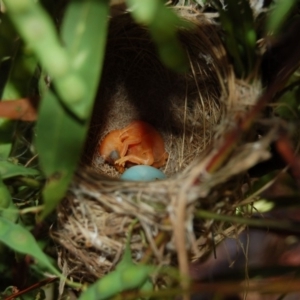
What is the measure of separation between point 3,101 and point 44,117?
0.14m

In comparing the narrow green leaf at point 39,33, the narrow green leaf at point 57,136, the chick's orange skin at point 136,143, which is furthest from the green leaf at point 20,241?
the chick's orange skin at point 136,143

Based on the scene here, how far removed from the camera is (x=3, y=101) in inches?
26.3

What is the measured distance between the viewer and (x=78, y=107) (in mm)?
516

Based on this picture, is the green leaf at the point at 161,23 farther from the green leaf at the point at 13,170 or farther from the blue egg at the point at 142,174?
the blue egg at the point at 142,174

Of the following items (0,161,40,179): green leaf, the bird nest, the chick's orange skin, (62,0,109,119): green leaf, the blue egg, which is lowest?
the chick's orange skin

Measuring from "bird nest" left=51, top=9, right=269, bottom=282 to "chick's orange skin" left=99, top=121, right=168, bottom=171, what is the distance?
0.02 metres

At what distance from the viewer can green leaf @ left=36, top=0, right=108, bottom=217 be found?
20.0 inches

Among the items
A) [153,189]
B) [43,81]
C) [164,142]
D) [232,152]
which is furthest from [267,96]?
[164,142]

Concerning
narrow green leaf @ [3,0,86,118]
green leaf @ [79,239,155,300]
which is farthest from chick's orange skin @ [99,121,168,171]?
narrow green leaf @ [3,0,86,118]

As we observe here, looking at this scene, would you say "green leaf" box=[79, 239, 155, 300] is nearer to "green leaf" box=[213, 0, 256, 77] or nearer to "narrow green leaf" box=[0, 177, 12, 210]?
"narrow green leaf" box=[0, 177, 12, 210]

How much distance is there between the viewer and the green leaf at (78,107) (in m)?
0.51

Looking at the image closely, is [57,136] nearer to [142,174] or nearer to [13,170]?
[13,170]

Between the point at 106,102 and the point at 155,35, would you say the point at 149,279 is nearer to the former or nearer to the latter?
the point at 155,35

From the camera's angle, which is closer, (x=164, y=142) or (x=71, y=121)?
(x=71, y=121)
